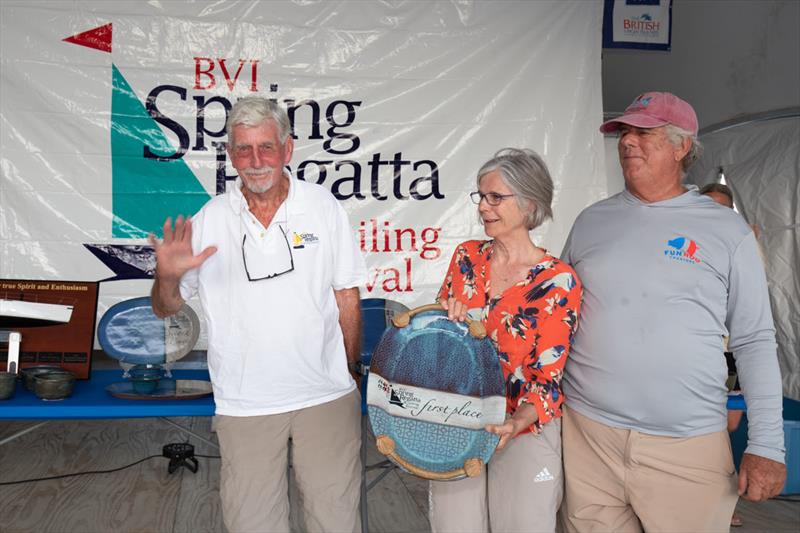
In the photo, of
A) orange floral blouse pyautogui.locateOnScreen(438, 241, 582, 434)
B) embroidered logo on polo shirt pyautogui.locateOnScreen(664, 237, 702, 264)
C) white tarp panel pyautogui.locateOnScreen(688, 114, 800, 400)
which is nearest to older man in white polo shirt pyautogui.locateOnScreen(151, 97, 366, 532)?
orange floral blouse pyautogui.locateOnScreen(438, 241, 582, 434)

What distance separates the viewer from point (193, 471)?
4.05m

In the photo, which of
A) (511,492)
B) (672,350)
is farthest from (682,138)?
(511,492)

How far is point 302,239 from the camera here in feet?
6.95

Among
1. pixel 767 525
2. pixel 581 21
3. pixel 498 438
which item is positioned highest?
pixel 581 21

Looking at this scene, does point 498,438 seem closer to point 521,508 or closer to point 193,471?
point 521,508

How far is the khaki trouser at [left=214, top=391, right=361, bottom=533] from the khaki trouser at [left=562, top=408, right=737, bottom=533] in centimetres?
60

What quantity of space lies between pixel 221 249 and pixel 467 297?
0.63m

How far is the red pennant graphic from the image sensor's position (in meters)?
4.27

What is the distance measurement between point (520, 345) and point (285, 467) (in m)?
0.70

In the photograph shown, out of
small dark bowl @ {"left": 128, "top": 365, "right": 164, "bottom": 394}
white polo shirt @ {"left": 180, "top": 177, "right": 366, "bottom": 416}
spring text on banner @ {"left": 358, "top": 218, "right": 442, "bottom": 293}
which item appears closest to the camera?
white polo shirt @ {"left": 180, "top": 177, "right": 366, "bottom": 416}

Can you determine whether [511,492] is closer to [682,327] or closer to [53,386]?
[682,327]

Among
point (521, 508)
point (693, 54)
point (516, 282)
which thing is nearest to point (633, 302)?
point (516, 282)

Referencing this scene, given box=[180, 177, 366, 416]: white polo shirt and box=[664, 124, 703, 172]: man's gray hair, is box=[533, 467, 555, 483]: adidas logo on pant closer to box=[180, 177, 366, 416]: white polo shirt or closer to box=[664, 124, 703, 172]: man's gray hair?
box=[180, 177, 366, 416]: white polo shirt

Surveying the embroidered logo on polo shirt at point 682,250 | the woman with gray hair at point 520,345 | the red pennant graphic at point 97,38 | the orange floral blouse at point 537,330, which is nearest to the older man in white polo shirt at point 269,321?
the woman with gray hair at point 520,345
